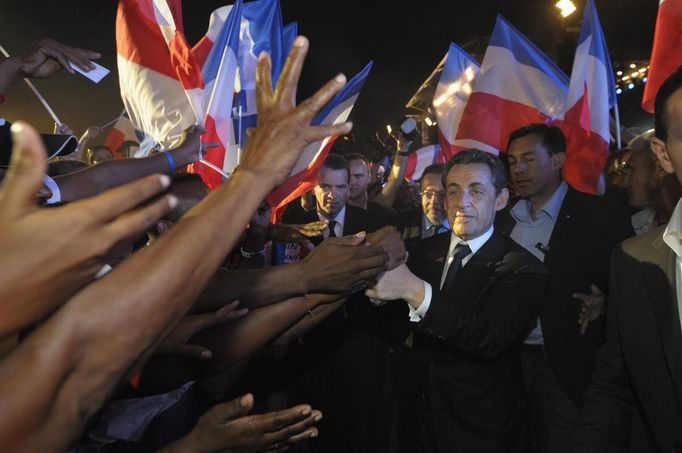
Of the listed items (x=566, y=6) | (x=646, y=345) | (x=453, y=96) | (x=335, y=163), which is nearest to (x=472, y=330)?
(x=646, y=345)

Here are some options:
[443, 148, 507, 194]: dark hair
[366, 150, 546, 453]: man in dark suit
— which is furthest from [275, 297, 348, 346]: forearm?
[443, 148, 507, 194]: dark hair

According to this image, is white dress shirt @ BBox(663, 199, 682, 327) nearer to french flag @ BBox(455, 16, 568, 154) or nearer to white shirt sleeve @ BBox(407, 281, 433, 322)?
white shirt sleeve @ BBox(407, 281, 433, 322)

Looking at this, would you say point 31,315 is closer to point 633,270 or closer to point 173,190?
point 173,190

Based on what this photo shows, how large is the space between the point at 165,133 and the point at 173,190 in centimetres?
243

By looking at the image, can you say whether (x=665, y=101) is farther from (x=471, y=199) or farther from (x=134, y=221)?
(x=134, y=221)

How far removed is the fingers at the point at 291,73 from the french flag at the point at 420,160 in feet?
27.0

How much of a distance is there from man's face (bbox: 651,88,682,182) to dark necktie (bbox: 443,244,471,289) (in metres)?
1.28

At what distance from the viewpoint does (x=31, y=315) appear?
900mm

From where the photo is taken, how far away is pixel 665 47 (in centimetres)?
A: 394

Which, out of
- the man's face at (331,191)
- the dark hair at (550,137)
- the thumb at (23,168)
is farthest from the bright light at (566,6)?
the thumb at (23,168)

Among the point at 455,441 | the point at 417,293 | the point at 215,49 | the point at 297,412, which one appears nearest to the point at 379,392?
the point at 455,441

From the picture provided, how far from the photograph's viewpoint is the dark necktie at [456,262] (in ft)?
10.4

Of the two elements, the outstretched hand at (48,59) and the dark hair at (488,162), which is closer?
the outstretched hand at (48,59)

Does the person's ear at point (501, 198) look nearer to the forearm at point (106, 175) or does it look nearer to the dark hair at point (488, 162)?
the dark hair at point (488, 162)
